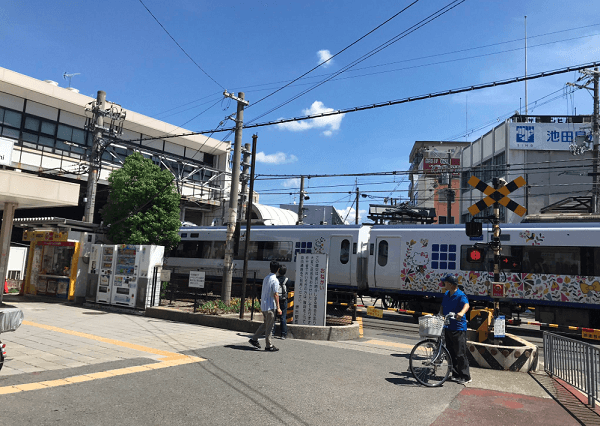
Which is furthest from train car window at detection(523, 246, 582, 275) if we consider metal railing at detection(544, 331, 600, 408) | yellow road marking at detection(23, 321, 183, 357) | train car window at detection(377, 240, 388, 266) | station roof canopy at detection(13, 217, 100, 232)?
station roof canopy at detection(13, 217, 100, 232)

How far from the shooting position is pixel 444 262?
54.2 feet

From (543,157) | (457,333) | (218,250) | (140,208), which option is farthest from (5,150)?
(543,157)

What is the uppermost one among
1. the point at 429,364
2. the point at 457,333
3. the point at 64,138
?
the point at 64,138

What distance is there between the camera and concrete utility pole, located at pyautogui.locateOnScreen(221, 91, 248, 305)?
15.0 meters

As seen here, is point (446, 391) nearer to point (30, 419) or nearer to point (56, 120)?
point (30, 419)

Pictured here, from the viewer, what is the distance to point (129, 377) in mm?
6676

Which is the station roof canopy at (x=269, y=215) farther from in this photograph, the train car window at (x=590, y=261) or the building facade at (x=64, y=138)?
the train car window at (x=590, y=261)

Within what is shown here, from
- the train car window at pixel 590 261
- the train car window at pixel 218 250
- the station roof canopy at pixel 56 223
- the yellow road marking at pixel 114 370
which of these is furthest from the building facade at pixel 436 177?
the yellow road marking at pixel 114 370

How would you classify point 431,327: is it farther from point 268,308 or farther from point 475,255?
point 475,255

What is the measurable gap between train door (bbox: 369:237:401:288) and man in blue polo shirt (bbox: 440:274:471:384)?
384 inches

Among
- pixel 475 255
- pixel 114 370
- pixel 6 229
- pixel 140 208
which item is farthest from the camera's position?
pixel 140 208

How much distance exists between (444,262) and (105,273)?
12.0 meters

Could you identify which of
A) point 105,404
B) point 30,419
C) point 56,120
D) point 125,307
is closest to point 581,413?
point 105,404

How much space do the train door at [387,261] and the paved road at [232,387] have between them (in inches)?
295
